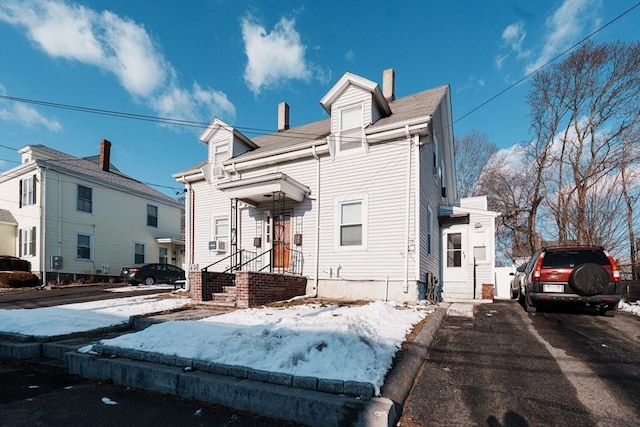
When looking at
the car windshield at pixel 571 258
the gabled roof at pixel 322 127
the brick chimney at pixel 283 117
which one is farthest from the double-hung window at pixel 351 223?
the brick chimney at pixel 283 117

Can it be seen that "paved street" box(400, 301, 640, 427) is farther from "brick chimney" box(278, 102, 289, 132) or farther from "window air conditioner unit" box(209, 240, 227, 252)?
"brick chimney" box(278, 102, 289, 132)

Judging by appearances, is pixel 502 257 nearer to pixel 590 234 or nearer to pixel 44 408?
pixel 590 234

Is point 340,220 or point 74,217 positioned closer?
point 340,220

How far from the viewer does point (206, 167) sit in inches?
508

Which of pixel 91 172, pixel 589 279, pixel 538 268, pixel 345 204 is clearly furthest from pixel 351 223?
pixel 91 172

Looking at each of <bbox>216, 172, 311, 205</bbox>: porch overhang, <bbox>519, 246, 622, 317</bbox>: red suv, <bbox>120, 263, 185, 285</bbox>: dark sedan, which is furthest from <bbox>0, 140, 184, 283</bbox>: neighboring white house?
<bbox>519, 246, 622, 317</bbox>: red suv

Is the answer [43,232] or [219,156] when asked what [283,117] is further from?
[43,232]

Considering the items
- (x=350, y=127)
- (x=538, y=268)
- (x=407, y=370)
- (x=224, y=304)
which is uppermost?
(x=350, y=127)

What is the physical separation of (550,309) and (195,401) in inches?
342

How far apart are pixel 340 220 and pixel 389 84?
693cm

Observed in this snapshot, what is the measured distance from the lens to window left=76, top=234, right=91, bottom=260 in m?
20.1

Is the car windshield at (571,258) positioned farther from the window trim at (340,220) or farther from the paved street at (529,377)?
the window trim at (340,220)

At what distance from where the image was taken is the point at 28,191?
64.1ft

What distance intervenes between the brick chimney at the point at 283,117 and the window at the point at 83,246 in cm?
1432
